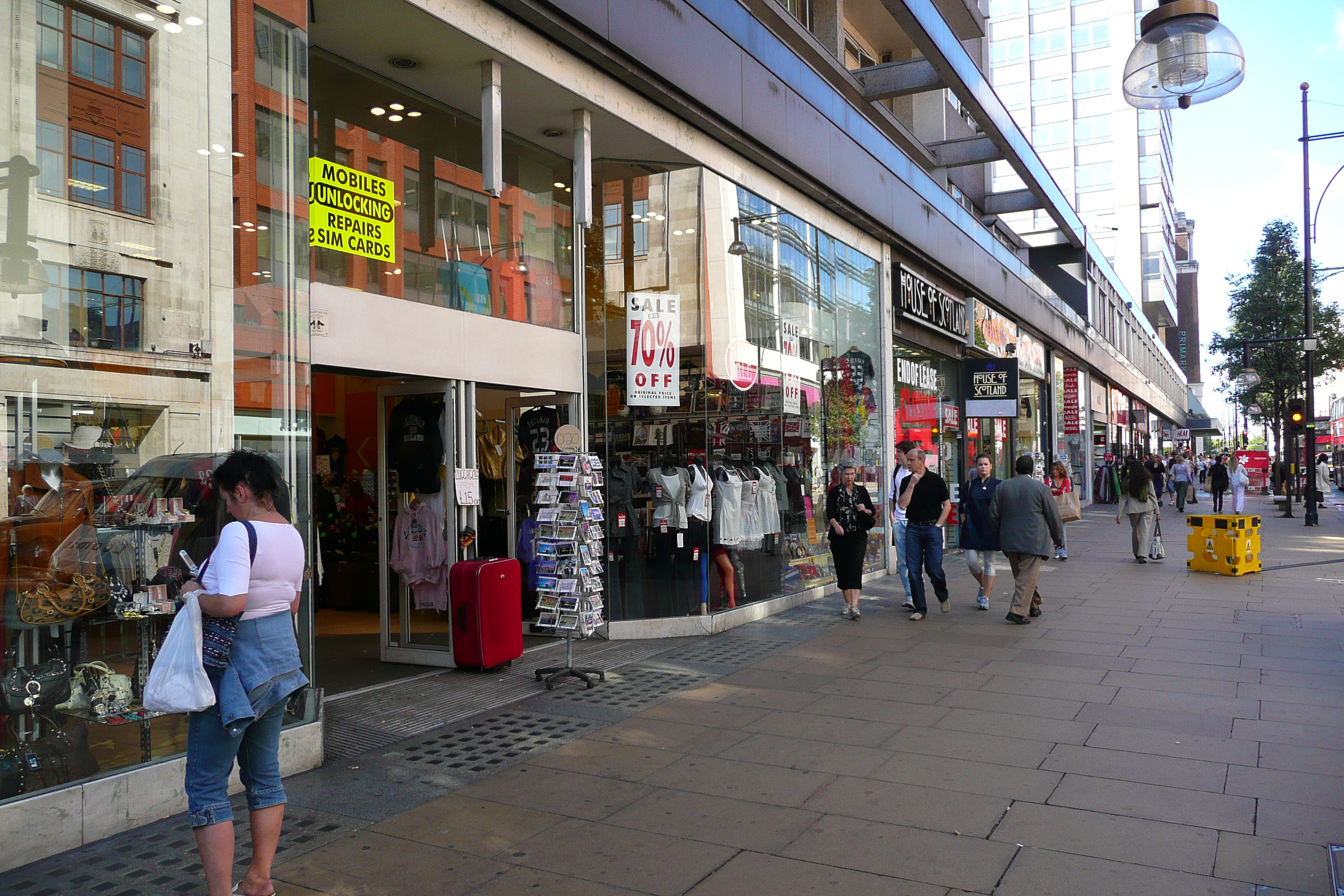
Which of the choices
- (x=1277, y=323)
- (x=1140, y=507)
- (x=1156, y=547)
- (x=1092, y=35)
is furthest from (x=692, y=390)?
(x=1092, y=35)

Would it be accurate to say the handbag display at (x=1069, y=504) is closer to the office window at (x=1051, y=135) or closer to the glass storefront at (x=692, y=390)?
the glass storefront at (x=692, y=390)

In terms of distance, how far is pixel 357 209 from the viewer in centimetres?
771

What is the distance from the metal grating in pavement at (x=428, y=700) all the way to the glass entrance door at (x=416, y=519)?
23.6 inches

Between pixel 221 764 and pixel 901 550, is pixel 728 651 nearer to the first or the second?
pixel 901 550

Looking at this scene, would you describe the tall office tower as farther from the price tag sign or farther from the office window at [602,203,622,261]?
the price tag sign

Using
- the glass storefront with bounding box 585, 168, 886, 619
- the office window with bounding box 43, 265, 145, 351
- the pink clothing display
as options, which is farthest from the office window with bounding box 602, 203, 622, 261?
the office window with bounding box 43, 265, 145, 351

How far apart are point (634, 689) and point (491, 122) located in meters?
4.65

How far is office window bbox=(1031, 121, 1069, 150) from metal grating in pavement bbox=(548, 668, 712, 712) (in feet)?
235

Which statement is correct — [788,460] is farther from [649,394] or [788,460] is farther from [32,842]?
[32,842]

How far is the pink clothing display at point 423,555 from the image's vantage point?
8.44 meters

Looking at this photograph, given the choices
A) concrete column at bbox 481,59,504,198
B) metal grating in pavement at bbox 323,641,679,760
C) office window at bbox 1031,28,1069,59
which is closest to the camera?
metal grating in pavement at bbox 323,641,679,760

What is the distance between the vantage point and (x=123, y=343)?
512 cm

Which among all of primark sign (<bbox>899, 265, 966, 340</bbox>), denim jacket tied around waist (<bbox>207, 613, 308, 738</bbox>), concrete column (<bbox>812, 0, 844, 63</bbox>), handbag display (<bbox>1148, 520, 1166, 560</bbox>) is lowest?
handbag display (<bbox>1148, 520, 1166, 560</bbox>)

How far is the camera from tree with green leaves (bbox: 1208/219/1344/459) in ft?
120
